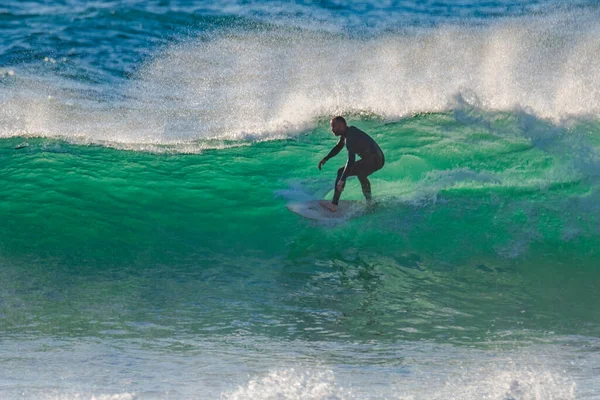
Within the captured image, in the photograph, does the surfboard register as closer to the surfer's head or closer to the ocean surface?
the ocean surface

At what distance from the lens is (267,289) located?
21.2 feet

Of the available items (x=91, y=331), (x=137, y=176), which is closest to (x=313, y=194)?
(x=137, y=176)

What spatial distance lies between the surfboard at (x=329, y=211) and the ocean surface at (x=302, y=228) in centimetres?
10

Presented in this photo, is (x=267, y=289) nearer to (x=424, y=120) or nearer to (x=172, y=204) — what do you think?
(x=172, y=204)

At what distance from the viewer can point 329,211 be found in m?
7.80

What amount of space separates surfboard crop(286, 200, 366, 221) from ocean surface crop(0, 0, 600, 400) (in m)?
0.10

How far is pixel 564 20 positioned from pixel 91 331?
15.7 metres

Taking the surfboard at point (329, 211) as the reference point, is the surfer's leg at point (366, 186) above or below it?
above

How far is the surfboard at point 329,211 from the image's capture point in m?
7.76

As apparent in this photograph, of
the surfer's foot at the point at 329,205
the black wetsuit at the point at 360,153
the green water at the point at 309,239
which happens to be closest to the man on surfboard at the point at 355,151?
the black wetsuit at the point at 360,153

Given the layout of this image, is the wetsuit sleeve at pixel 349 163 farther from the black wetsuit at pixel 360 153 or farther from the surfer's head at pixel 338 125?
the surfer's head at pixel 338 125

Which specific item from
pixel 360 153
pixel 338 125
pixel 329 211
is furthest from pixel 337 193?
pixel 338 125

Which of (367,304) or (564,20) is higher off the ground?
(564,20)

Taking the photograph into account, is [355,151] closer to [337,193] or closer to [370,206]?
[337,193]
